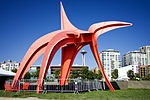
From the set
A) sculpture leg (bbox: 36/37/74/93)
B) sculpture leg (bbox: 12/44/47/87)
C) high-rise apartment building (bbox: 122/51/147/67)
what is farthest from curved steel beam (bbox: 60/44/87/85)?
high-rise apartment building (bbox: 122/51/147/67)

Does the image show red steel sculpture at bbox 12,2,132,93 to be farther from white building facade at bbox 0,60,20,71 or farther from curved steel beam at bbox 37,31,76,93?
white building facade at bbox 0,60,20,71

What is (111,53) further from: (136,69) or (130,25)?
(130,25)

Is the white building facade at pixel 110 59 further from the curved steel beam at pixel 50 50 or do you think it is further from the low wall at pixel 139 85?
the curved steel beam at pixel 50 50

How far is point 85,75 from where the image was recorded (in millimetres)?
72562

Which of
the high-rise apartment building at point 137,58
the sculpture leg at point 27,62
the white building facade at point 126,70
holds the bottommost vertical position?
the white building facade at point 126,70

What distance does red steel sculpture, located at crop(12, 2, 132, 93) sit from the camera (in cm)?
1858

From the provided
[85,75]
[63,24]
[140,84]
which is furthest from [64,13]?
[85,75]

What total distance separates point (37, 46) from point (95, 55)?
7.65m

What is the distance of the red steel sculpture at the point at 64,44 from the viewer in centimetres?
1858

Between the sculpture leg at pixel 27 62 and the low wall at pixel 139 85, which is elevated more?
the sculpture leg at pixel 27 62

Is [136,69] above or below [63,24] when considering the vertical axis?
below

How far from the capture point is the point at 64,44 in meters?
21.4

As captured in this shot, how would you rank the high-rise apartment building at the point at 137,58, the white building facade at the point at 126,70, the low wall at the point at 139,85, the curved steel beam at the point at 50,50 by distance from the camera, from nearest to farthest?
the curved steel beam at the point at 50,50 → the low wall at the point at 139,85 → the white building facade at the point at 126,70 → the high-rise apartment building at the point at 137,58

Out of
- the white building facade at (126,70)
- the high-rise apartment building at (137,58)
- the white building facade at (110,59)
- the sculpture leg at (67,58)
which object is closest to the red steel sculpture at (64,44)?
the sculpture leg at (67,58)
